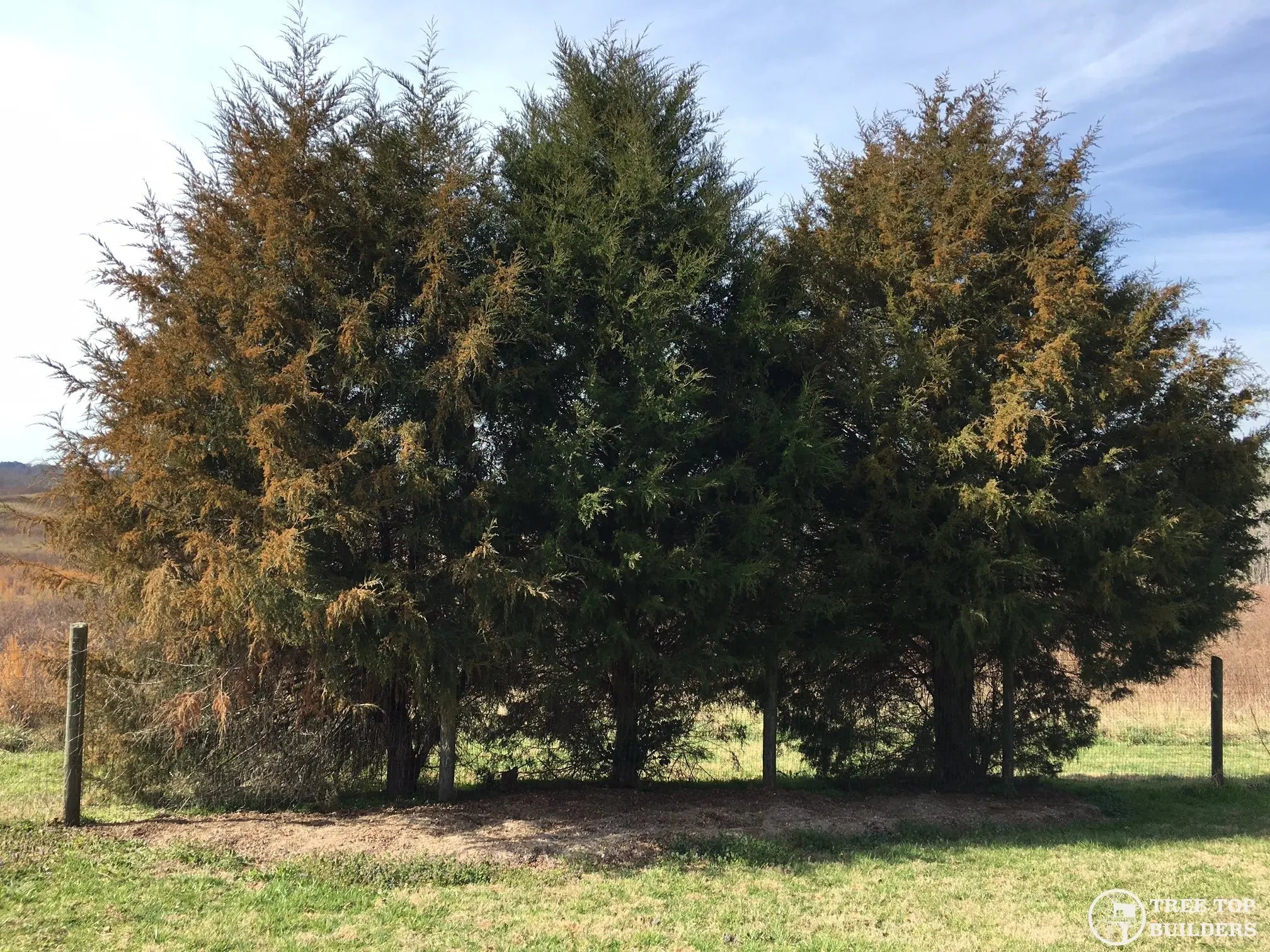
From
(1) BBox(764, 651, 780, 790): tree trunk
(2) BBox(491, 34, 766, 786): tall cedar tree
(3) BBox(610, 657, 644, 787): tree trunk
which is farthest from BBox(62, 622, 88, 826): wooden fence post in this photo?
(1) BBox(764, 651, 780, 790): tree trunk

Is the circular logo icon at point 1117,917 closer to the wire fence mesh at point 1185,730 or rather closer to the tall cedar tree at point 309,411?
the tall cedar tree at point 309,411

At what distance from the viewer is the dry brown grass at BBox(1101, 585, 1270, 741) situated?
14562 mm

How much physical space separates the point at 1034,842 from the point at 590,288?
6.15 m

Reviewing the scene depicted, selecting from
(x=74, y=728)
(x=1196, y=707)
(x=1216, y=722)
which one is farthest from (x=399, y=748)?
(x=1196, y=707)

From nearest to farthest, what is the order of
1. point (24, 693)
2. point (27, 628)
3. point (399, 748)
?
point (399, 748) → point (24, 693) → point (27, 628)

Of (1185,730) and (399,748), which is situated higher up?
(399,748)

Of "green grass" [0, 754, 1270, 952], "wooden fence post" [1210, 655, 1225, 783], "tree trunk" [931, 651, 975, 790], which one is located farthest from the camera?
"wooden fence post" [1210, 655, 1225, 783]

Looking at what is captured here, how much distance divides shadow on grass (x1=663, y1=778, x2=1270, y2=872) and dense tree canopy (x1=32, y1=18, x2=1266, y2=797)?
0.99m

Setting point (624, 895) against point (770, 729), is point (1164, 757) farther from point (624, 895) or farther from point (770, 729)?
point (624, 895)

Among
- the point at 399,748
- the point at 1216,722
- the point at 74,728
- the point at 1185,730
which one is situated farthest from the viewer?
the point at 1185,730

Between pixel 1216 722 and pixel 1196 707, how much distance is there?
259 inches

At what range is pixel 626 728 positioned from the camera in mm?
8586

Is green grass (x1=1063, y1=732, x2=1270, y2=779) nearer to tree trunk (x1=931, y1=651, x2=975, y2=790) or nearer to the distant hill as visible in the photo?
tree trunk (x1=931, y1=651, x2=975, y2=790)

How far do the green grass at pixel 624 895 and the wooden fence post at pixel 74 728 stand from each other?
0.66 ft
